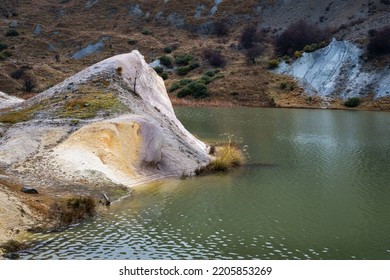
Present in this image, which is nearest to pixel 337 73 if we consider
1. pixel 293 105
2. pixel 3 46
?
pixel 293 105

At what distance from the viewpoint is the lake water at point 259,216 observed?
13969 millimetres

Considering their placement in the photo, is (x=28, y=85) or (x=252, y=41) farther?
(x=252, y=41)

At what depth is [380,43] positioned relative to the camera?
7138 centimetres

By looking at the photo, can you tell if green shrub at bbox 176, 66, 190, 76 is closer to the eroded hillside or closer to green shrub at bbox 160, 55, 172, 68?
the eroded hillside

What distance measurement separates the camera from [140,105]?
91.7 feet

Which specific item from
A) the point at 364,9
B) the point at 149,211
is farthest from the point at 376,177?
the point at 364,9

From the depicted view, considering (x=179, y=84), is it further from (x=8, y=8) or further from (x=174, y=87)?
(x=8, y=8)

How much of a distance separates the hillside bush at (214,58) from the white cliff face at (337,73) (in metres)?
11.7

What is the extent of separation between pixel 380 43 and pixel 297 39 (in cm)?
1750

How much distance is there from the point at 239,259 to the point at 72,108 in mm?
15863

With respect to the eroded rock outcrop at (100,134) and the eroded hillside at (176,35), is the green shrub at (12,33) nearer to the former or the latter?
the eroded hillside at (176,35)

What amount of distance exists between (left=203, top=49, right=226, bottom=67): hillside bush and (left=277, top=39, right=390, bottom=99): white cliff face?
1170 centimetres

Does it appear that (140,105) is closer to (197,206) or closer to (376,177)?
(197,206)

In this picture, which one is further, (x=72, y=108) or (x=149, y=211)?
(x=72, y=108)
